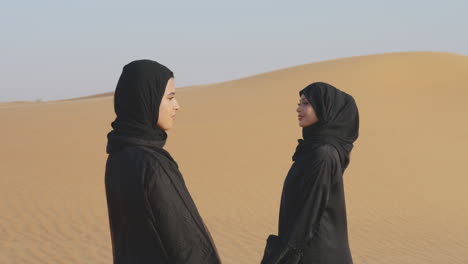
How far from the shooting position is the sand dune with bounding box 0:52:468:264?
35.2ft

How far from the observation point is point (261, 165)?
677 inches

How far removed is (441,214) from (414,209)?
56 cm

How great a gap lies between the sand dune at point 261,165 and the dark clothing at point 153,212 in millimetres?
6633

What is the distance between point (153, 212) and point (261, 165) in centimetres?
1443

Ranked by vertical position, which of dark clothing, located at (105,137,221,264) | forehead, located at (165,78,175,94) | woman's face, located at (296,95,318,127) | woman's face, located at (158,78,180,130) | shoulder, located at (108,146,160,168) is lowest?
dark clothing, located at (105,137,221,264)

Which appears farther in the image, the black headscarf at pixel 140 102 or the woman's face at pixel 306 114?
the woman's face at pixel 306 114

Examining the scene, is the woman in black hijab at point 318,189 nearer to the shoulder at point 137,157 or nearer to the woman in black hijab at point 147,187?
the woman in black hijab at point 147,187

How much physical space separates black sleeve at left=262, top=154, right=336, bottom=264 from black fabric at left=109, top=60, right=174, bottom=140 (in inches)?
42.1

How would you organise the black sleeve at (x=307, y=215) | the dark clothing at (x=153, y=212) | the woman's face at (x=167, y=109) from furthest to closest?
the black sleeve at (x=307, y=215) < the woman's face at (x=167, y=109) < the dark clothing at (x=153, y=212)

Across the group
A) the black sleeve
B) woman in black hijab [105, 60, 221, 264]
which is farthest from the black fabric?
the black sleeve

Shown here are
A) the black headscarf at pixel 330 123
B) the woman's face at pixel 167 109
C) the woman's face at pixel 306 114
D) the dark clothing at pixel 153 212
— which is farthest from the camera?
the woman's face at pixel 306 114

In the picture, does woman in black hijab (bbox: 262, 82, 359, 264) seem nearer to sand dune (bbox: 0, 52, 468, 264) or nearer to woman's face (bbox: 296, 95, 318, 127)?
woman's face (bbox: 296, 95, 318, 127)

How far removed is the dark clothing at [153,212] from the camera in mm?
2793

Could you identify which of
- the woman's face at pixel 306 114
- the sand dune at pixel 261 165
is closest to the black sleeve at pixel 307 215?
the woman's face at pixel 306 114
